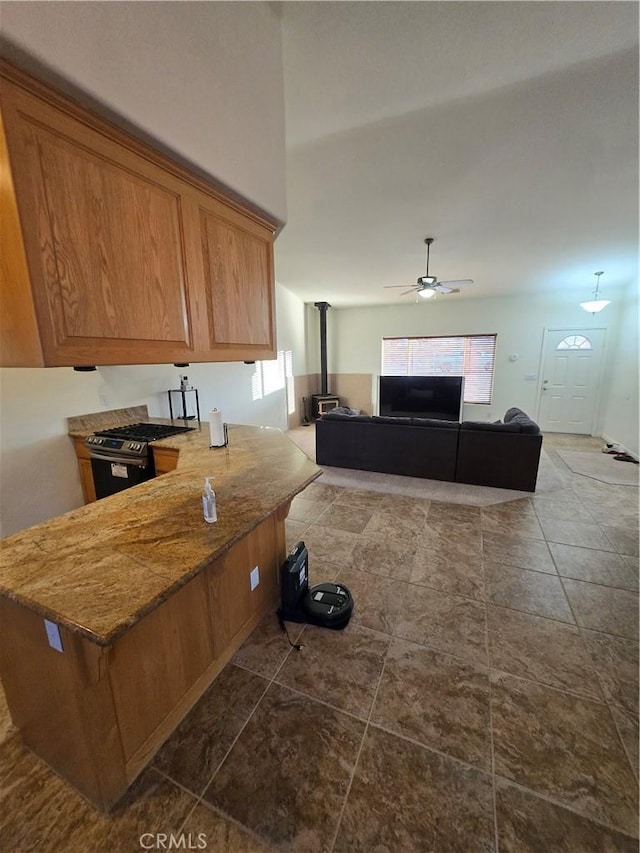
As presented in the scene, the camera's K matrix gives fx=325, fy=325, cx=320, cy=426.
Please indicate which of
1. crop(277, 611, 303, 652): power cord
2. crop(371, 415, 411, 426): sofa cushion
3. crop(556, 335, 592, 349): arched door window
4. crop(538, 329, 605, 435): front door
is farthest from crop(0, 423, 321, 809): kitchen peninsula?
crop(556, 335, 592, 349): arched door window

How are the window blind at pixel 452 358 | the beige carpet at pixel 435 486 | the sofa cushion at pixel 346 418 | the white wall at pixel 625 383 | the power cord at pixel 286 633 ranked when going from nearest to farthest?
the power cord at pixel 286 633
the beige carpet at pixel 435 486
the sofa cushion at pixel 346 418
the white wall at pixel 625 383
the window blind at pixel 452 358

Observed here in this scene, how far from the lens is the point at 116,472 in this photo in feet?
7.70

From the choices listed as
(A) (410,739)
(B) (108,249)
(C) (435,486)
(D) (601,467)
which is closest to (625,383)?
(D) (601,467)

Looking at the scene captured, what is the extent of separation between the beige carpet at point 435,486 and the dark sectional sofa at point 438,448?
0.10 metres

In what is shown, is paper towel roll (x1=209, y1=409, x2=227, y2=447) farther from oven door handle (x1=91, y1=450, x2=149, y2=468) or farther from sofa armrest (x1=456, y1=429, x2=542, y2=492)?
sofa armrest (x1=456, y1=429, x2=542, y2=492)

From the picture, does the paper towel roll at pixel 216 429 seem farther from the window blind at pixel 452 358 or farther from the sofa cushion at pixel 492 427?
the window blind at pixel 452 358

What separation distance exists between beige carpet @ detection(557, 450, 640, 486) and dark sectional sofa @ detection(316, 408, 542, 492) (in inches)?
48.4

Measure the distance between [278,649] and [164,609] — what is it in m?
0.81

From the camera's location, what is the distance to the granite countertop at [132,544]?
879 mm

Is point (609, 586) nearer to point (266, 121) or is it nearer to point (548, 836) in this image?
point (548, 836)

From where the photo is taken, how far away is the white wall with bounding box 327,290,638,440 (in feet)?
18.7

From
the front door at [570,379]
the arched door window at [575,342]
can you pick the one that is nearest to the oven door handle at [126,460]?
the front door at [570,379]

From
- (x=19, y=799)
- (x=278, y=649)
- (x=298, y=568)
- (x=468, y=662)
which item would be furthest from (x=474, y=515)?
(x=19, y=799)

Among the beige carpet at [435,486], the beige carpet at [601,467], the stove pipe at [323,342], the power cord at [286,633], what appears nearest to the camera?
the power cord at [286,633]
